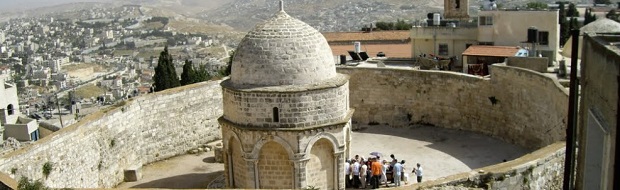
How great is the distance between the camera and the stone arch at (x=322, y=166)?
16609mm

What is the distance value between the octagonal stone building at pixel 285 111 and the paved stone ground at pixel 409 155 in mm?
2981

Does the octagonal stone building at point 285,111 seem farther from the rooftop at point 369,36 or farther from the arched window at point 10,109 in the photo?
the rooftop at point 369,36

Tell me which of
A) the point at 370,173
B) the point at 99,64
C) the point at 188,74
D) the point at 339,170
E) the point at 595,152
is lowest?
the point at 99,64

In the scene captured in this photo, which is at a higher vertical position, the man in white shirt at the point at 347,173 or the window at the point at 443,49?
the window at the point at 443,49

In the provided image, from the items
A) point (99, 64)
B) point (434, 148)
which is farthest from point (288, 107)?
point (99, 64)

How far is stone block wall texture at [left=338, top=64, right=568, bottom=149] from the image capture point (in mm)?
20891

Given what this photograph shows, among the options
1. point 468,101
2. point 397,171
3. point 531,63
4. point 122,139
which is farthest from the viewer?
point 468,101

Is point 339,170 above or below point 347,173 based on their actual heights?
above

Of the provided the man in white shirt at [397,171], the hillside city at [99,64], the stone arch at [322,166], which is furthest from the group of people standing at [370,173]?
the hillside city at [99,64]

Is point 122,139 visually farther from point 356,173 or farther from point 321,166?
point 356,173

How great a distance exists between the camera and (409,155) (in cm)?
2180

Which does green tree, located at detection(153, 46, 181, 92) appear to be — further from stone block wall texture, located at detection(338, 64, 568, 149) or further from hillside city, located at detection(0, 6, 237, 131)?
hillside city, located at detection(0, 6, 237, 131)

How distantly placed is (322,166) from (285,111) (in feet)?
5.91

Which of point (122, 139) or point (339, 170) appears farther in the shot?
point (122, 139)
